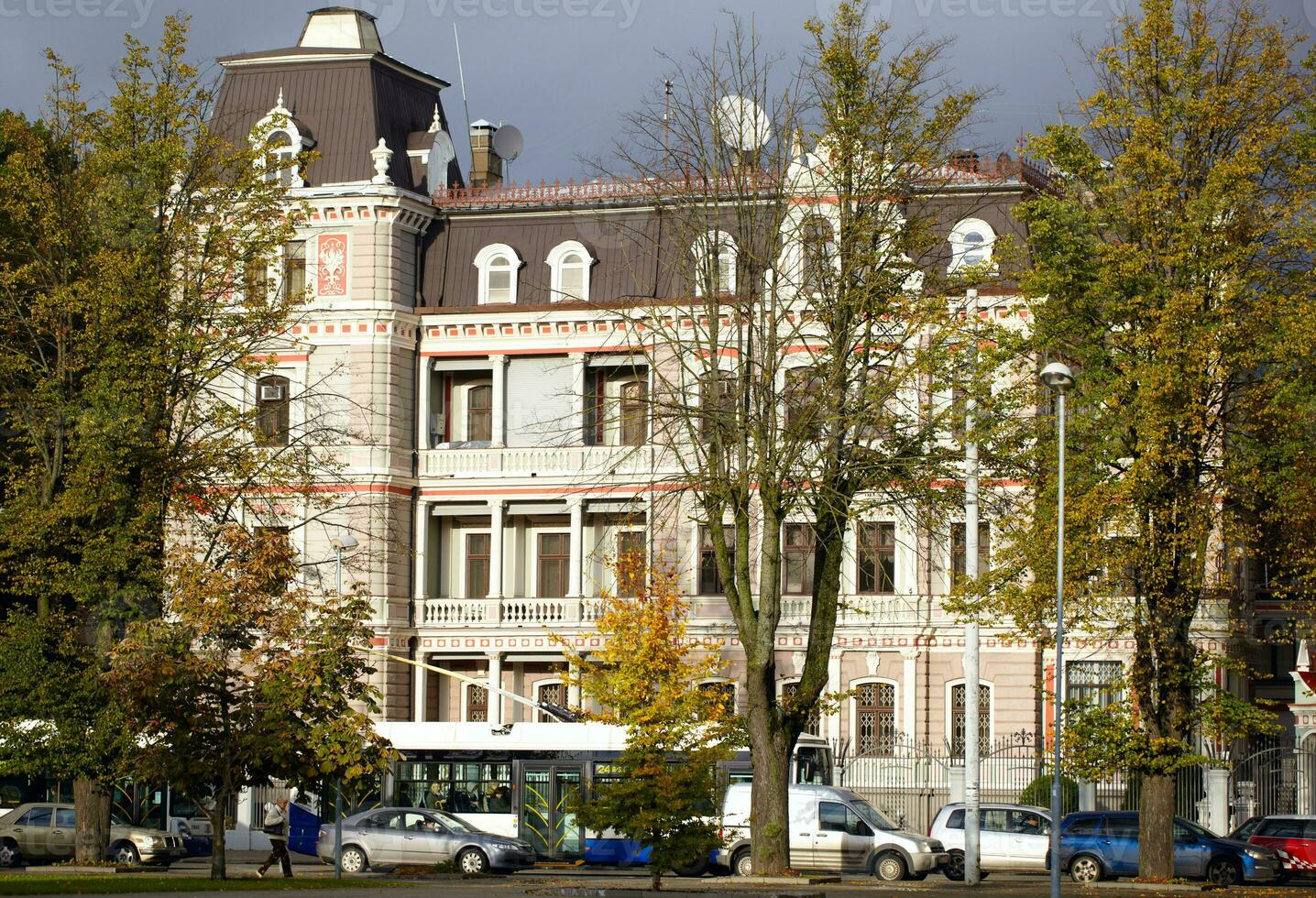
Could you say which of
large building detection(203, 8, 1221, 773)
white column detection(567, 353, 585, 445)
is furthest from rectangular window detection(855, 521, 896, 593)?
white column detection(567, 353, 585, 445)

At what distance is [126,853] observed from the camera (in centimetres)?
4828

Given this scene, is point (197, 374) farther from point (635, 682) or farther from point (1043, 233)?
point (1043, 233)

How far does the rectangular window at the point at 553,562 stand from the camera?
63.5m

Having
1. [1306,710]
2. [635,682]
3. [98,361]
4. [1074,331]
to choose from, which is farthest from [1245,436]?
[98,361]

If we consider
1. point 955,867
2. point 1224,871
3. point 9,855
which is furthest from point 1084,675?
point 9,855

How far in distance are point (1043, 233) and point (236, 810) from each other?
2785 cm

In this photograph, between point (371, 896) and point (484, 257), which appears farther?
point (484, 257)

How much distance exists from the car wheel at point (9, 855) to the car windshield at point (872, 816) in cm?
1974

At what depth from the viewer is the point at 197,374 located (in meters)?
42.3

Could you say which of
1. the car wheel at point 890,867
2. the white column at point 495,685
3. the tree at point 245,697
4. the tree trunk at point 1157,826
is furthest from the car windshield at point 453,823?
the tree trunk at point 1157,826

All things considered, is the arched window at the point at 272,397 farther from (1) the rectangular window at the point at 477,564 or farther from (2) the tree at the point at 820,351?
(2) the tree at the point at 820,351

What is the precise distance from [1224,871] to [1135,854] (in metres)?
1.92

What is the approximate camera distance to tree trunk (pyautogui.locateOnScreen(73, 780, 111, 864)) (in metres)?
41.6

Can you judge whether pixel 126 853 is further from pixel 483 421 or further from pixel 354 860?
pixel 483 421
